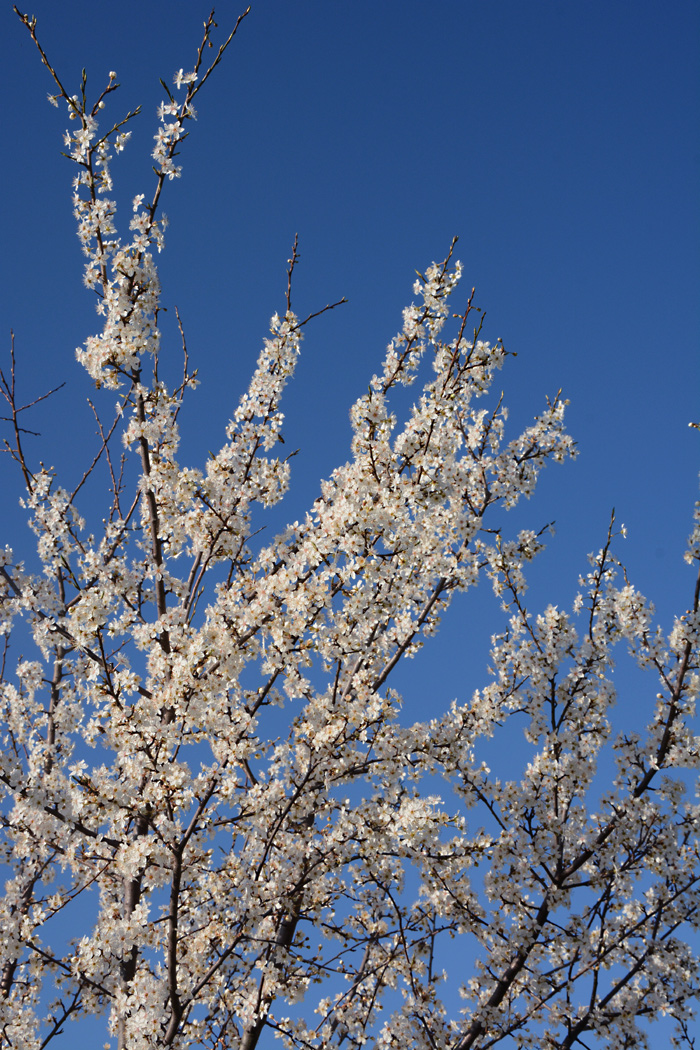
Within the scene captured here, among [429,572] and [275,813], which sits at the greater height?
[429,572]

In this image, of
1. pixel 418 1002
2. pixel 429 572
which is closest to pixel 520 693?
pixel 429 572

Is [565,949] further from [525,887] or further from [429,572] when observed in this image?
[429,572]

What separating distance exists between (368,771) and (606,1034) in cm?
367

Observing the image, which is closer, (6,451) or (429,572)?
(6,451)

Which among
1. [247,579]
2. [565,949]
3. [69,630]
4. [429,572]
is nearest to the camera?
[69,630]

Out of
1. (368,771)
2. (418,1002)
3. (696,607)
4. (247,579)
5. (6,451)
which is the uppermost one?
(696,607)

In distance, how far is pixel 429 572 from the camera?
7.55m

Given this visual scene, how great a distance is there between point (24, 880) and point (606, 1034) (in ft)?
20.0

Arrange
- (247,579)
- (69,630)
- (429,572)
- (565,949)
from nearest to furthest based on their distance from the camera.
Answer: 1. (69,630)
2. (247,579)
3. (429,572)
4. (565,949)

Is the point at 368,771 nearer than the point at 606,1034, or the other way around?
the point at 368,771

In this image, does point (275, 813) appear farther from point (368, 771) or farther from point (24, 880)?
point (24, 880)

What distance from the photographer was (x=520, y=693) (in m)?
8.37

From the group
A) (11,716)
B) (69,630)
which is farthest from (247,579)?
(11,716)

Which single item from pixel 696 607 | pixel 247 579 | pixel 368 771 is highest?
pixel 696 607
